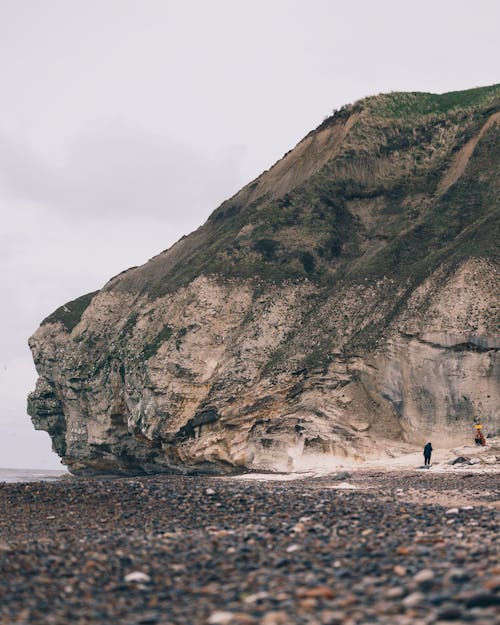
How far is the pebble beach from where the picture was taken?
7465 millimetres

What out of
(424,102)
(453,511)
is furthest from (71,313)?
(453,511)

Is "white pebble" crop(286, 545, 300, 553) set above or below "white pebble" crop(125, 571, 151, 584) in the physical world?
below

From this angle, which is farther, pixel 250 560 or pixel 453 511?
pixel 453 511

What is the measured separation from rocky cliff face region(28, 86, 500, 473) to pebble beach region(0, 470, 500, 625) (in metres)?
17.6

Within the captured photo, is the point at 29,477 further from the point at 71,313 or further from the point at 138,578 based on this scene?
the point at 138,578

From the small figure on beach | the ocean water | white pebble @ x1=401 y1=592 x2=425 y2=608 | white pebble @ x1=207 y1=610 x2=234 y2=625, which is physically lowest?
the ocean water

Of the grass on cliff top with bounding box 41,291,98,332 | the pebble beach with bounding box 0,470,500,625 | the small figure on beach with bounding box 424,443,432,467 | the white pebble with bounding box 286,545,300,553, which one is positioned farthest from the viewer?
the grass on cliff top with bounding box 41,291,98,332

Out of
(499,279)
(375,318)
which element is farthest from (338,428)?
(499,279)

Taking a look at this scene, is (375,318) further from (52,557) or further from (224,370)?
(52,557)

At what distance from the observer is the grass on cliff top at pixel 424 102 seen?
52594 mm

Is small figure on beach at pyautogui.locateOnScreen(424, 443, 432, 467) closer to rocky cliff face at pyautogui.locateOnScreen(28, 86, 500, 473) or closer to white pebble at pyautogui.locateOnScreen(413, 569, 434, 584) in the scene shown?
rocky cliff face at pyautogui.locateOnScreen(28, 86, 500, 473)

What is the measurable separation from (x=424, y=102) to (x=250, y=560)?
49747mm

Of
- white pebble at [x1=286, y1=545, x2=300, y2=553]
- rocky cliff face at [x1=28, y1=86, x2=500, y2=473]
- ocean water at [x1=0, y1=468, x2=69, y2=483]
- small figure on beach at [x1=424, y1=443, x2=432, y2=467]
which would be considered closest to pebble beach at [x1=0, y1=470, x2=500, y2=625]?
white pebble at [x1=286, y1=545, x2=300, y2=553]

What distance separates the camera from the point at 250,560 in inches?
400
